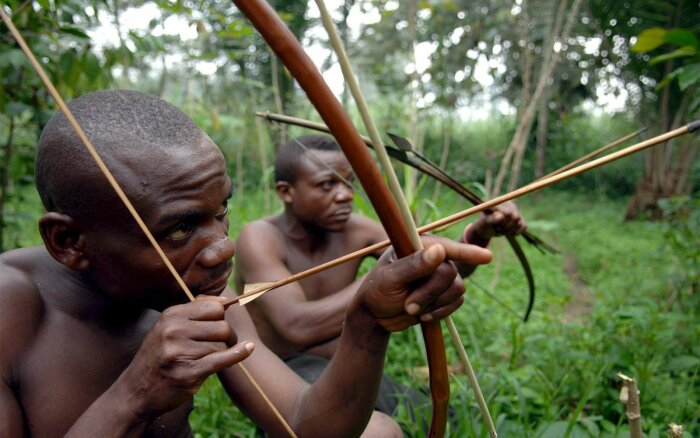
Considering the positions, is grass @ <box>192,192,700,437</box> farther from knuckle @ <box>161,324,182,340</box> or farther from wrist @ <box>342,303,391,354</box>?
knuckle @ <box>161,324,182,340</box>

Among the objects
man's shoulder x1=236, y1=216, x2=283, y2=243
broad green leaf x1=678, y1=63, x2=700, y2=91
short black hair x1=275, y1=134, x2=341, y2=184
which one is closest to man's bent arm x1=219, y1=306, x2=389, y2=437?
man's shoulder x1=236, y1=216, x2=283, y2=243

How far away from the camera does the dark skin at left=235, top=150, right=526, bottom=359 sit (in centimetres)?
212

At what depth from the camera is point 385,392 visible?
2.38 meters

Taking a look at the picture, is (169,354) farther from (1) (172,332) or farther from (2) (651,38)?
(2) (651,38)

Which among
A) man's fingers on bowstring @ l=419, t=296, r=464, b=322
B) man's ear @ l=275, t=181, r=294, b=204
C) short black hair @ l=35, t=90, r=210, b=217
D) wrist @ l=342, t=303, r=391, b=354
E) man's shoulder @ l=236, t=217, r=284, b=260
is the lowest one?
man's shoulder @ l=236, t=217, r=284, b=260

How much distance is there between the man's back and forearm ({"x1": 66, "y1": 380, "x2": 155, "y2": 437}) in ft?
0.50

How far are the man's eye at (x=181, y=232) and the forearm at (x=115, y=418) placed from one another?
27cm

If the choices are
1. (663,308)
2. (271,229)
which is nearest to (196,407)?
(271,229)

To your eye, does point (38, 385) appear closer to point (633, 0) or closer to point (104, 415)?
point (104, 415)

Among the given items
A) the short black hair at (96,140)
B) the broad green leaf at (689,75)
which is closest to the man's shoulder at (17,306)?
the short black hair at (96,140)

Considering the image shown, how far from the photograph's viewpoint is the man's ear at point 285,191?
2.62m

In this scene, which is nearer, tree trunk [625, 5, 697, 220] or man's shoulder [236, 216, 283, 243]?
man's shoulder [236, 216, 283, 243]

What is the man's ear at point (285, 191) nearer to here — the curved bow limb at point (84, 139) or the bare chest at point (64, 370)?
the bare chest at point (64, 370)

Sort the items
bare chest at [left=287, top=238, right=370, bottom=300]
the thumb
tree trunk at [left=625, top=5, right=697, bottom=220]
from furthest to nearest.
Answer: tree trunk at [left=625, top=5, right=697, bottom=220] → bare chest at [left=287, top=238, right=370, bottom=300] → the thumb
